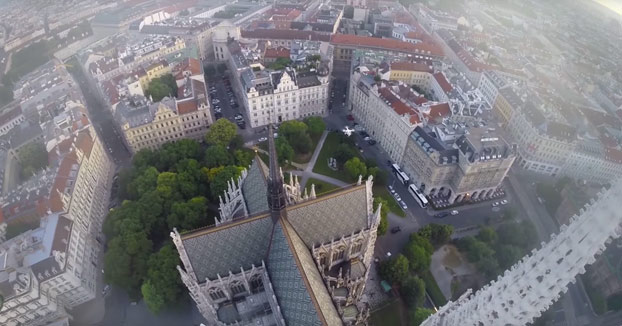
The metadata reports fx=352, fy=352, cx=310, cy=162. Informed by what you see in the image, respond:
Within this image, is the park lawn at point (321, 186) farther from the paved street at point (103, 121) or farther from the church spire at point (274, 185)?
the paved street at point (103, 121)

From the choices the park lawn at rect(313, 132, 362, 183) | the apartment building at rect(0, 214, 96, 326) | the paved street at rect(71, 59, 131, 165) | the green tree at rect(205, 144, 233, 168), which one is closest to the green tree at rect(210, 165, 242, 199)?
the green tree at rect(205, 144, 233, 168)

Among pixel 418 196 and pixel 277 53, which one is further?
pixel 277 53

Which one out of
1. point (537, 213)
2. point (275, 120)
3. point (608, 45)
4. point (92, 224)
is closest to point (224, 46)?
point (275, 120)

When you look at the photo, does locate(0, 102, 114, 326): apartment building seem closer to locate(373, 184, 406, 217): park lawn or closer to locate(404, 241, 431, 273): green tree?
locate(404, 241, 431, 273): green tree

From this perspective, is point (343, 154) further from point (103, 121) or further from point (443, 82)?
point (103, 121)

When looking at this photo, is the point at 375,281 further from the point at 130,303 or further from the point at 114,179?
the point at 114,179

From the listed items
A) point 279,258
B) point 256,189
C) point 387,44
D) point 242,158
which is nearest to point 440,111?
point 387,44

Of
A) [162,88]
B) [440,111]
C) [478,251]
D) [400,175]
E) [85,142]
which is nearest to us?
[478,251]

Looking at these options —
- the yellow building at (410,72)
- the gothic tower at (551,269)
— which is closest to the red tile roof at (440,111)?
the yellow building at (410,72)
